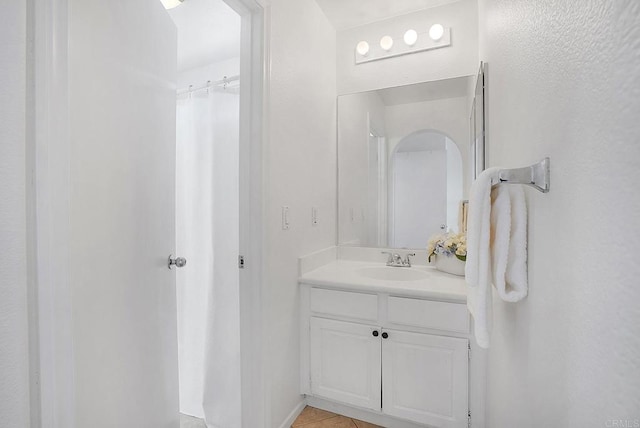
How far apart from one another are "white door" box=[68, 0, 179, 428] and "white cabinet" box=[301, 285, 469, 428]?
2.48ft

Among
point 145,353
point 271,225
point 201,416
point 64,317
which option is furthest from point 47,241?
point 201,416

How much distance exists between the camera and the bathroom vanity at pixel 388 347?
1.44m

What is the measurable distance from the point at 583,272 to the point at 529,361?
1.24 ft

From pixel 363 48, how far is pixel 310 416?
2.51 meters

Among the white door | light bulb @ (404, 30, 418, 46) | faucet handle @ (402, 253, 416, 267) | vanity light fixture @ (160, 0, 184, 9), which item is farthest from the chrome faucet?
vanity light fixture @ (160, 0, 184, 9)

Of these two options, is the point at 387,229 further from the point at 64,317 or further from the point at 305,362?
the point at 64,317

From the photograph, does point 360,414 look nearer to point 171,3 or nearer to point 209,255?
point 209,255

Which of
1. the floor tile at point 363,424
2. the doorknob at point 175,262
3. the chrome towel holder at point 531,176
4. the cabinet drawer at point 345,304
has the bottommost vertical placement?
the floor tile at point 363,424

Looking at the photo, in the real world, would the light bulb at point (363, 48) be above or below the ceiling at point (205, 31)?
above

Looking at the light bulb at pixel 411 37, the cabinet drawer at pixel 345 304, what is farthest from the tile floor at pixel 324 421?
the light bulb at pixel 411 37

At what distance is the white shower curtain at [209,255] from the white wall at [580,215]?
4.98 ft

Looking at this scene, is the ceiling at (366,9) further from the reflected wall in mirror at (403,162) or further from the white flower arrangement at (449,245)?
the white flower arrangement at (449,245)

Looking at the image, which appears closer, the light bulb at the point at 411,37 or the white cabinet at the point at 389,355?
the white cabinet at the point at 389,355

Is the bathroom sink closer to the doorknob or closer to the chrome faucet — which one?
the chrome faucet
